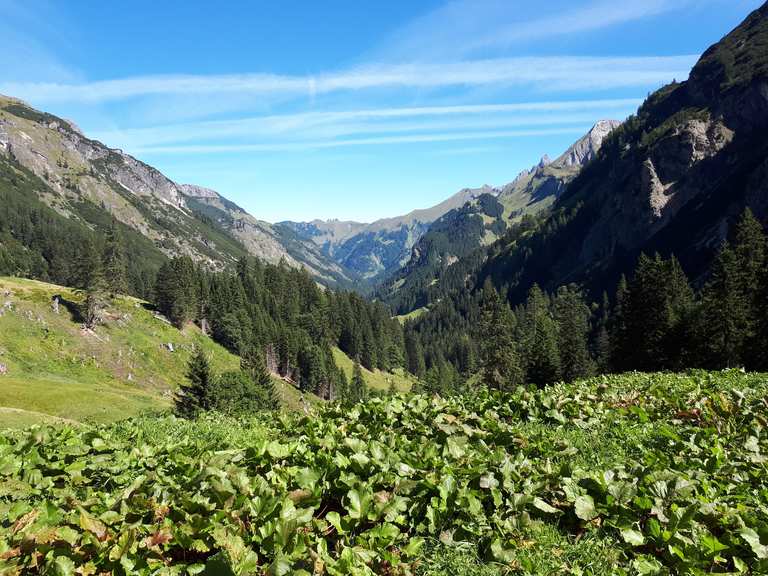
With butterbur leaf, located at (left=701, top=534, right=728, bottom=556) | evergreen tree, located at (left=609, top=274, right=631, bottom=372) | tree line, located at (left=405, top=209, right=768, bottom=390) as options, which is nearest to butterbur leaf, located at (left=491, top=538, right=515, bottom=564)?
butterbur leaf, located at (left=701, top=534, right=728, bottom=556)

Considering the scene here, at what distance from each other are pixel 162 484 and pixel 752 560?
769 cm

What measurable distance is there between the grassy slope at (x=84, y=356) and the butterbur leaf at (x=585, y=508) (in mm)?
46936

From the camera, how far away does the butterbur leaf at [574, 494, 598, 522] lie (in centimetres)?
608

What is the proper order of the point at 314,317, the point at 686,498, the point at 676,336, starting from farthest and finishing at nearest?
the point at 314,317, the point at 676,336, the point at 686,498

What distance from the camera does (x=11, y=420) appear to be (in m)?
23.7

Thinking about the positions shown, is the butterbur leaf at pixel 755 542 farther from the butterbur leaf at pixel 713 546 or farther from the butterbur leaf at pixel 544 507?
the butterbur leaf at pixel 544 507

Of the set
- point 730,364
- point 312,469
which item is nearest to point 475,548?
point 312,469

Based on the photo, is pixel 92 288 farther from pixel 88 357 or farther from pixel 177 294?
pixel 177 294

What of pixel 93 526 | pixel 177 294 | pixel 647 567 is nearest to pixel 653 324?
pixel 647 567

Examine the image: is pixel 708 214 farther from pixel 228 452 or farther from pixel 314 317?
pixel 228 452

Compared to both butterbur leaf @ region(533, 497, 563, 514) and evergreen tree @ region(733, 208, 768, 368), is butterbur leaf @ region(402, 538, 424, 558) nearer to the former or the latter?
butterbur leaf @ region(533, 497, 563, 514)

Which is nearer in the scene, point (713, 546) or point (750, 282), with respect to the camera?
point (713, 546)

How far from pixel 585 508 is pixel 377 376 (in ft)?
493

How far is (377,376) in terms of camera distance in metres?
154
